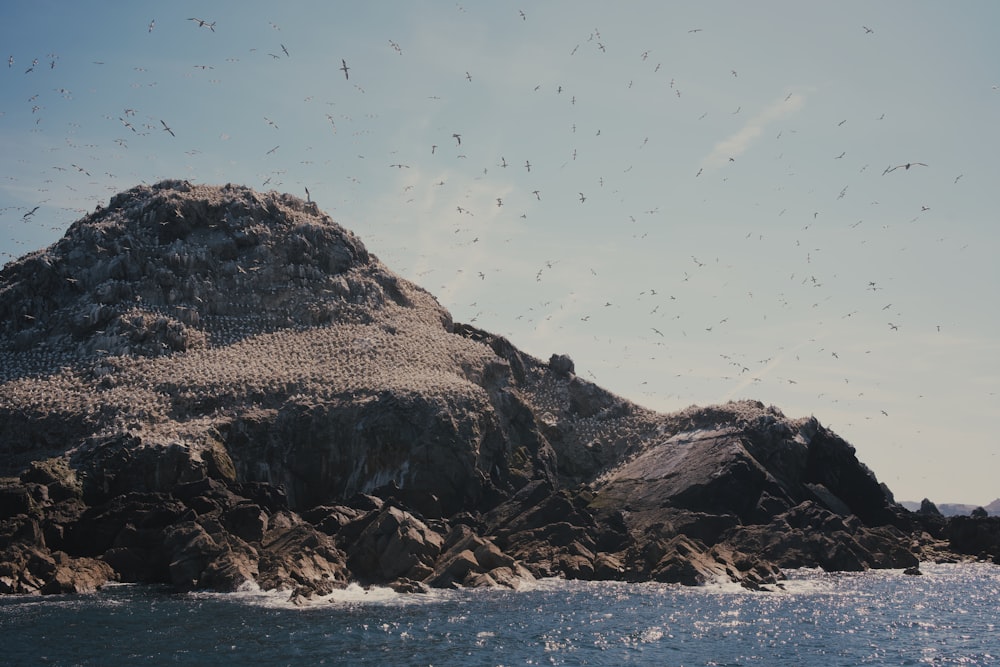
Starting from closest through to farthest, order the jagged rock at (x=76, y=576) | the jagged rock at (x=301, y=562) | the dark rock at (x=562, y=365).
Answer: the jagged rock at (x=76, y=576) < the jagged rock at (x=301, y=562) < the dark rock at (x=562, y=365)

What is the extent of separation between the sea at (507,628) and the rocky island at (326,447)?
573 centimetres

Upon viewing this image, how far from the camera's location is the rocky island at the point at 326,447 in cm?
6788

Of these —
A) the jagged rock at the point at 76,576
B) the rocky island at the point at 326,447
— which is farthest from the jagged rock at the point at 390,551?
the jagged rock at the point at 76,576

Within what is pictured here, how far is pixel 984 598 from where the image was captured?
218 ft

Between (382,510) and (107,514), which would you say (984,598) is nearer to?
(382,510)

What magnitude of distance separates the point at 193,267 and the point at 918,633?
305ft

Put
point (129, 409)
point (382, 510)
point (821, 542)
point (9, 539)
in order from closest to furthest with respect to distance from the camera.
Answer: point (9, 539) < point (382, 510) < point (821, 542) < point (129, 409)

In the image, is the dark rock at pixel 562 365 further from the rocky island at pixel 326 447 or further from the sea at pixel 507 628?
the sea at pixel 507 628

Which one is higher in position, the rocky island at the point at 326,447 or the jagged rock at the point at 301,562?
the rocky island at the point at 326,447

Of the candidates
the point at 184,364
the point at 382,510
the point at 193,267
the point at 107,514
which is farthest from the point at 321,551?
the point at 193,267

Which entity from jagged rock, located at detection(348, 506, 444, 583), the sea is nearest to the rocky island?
jagged rock, located at detection(348, 506, 444, 583)

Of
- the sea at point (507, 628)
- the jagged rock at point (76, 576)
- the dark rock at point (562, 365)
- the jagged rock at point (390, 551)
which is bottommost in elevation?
the sea at point (507, 628)

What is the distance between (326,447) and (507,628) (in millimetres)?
44627

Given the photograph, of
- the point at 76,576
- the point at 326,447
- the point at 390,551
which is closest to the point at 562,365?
the point at 326,447
